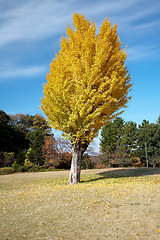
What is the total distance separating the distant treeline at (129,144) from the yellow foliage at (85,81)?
2346 cm

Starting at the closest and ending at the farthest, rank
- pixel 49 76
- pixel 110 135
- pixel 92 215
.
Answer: pixel 92 215 < pixel 49 76 < pixel 110 135

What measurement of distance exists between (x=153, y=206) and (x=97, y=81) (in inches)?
333

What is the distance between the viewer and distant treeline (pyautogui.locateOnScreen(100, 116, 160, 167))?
36147mm

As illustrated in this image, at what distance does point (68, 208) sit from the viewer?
738 cm

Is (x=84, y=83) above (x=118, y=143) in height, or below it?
above

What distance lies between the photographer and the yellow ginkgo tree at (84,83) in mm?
12406

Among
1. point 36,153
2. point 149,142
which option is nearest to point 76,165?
point 36,153

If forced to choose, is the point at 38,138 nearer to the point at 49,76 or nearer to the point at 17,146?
the point at 17,146

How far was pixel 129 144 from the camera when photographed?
3778 cm

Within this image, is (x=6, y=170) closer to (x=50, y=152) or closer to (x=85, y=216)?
(x=50, y=152)

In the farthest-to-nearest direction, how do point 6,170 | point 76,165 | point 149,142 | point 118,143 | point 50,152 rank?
point 149,142 → point 118,143 → point 50,152 → point 6,170 → point 76,165

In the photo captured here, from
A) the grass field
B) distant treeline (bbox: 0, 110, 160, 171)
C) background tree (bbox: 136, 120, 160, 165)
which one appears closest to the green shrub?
distant treeline (bbox: 0, 110, 160, 171)

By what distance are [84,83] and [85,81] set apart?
Answer: 0.69 ft

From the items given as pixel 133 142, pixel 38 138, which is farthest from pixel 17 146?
pixel 133 142
